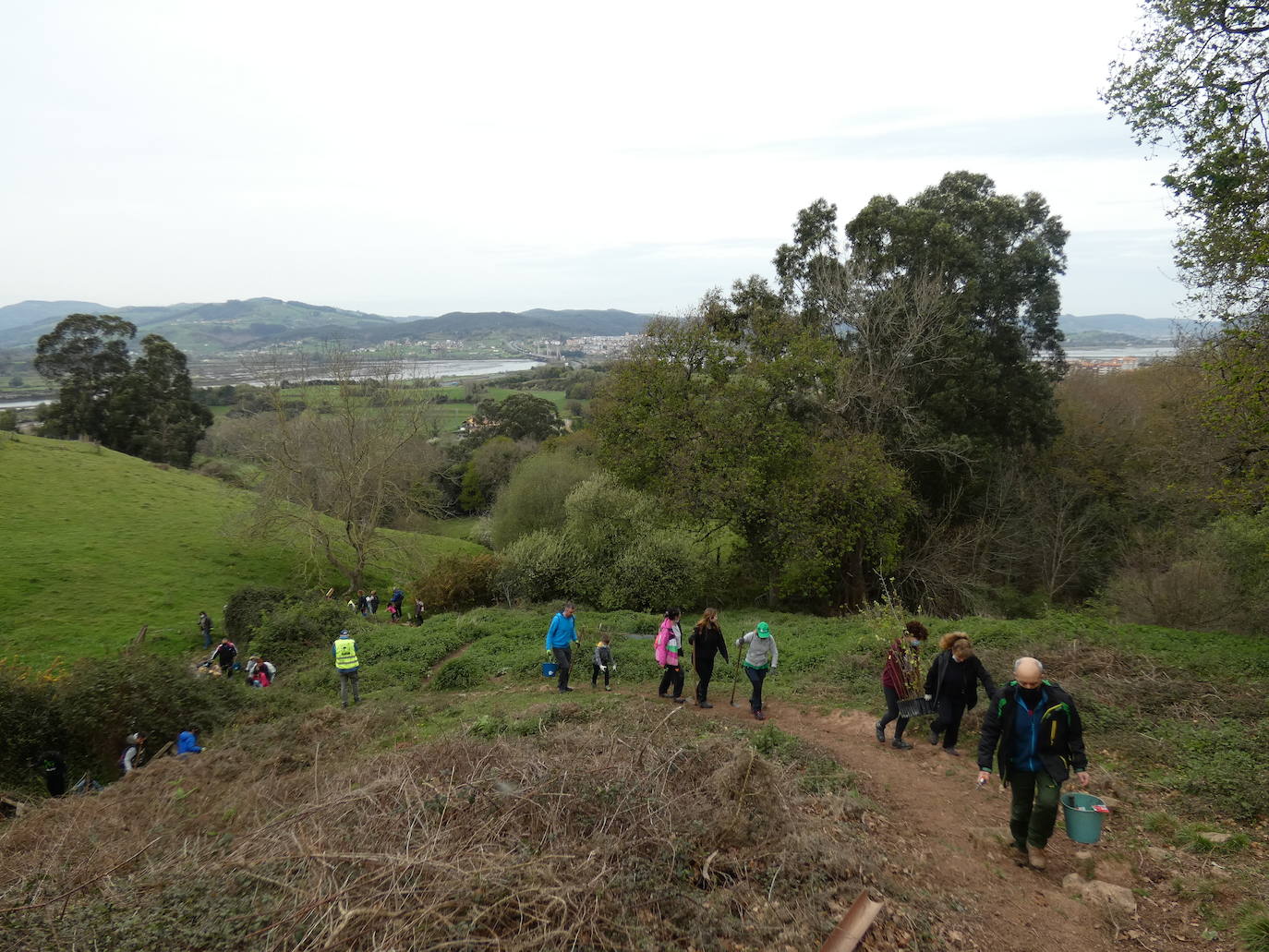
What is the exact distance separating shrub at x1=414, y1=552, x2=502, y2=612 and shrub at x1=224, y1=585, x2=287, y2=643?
4.43 m

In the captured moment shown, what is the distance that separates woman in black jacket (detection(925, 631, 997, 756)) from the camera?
7543 mm

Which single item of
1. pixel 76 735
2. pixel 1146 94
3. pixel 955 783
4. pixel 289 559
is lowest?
pixel 289 559

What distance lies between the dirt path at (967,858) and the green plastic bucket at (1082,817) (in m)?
0.29

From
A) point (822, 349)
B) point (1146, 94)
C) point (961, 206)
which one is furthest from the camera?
point (961, 206)

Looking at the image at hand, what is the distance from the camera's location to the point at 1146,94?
11570 millimetres

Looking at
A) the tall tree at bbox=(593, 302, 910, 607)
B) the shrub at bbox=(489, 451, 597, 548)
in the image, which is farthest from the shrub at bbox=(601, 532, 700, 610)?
the shrub at bbox=(489, 451, 597, 548)

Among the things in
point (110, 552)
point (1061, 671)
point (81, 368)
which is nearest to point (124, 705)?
point (1061, 671)

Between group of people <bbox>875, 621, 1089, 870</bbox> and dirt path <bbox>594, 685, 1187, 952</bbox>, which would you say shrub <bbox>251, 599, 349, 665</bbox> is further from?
group of people <bbox>875, 621, 1089, 870</bbox>

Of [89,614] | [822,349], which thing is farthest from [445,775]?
[89,614]

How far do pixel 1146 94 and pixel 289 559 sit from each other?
31.6 meters

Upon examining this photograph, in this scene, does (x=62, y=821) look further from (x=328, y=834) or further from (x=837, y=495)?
(x=837, y=495)

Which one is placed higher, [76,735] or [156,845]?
[156,845]

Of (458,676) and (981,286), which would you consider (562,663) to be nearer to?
(458,676)

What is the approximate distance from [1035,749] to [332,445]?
26535mm
